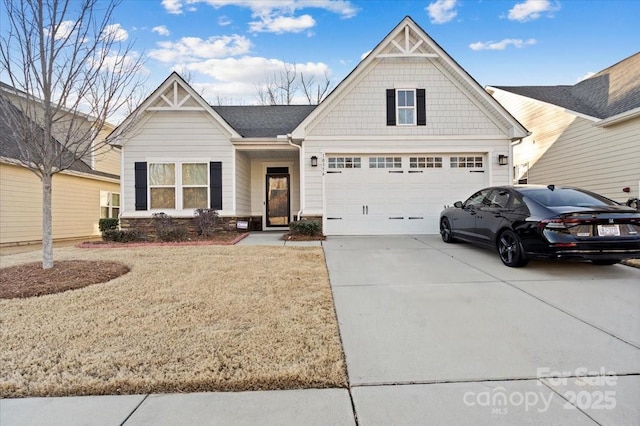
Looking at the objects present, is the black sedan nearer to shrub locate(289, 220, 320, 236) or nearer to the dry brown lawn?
the dry brown lawn

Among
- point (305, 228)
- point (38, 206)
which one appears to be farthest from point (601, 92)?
point (38, 206)

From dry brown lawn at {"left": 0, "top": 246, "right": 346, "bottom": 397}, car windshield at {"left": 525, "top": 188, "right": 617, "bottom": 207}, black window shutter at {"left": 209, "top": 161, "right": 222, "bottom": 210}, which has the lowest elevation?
dry brown lawn at {"left": 0, "top": 246, "right": 346, "bottom": 397}

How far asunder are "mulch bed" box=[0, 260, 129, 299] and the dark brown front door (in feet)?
23.5

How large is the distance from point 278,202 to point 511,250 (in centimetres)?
911

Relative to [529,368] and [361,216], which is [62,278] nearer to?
[529,368]

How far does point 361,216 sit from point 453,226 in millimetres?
2991

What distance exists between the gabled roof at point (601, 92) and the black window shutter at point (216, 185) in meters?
12.8

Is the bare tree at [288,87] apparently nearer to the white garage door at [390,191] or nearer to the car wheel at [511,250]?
the white garage door at [390,191]

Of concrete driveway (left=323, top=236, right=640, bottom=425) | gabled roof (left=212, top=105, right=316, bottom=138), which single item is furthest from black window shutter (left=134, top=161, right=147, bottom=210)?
concrete driveway (left=323, top=236, right=640, bottom=425)

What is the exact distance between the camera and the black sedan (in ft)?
16.2

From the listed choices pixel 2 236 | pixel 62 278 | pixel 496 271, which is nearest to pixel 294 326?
pixel 496 271

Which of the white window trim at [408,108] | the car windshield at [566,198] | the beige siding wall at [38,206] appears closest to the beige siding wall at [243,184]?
the white window trim at [408,108]

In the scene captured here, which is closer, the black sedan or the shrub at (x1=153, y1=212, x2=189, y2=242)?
the black sedan

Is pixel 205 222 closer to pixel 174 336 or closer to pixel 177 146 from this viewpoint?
pixel 177 146
